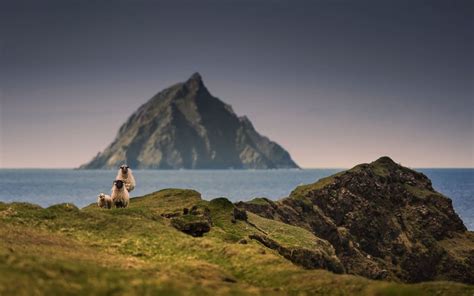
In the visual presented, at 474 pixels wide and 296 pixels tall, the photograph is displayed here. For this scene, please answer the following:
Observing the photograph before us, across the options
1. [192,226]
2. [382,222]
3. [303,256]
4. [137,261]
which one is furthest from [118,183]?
[382,222]

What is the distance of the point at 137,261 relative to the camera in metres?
34.0

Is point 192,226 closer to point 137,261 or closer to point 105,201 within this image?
point 105,201

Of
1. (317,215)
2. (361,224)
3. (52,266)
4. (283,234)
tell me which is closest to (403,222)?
(361,224)

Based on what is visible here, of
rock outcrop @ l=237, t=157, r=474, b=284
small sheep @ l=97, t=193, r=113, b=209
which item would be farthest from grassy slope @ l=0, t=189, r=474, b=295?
rock outcrop @ l=237, t=157, r=474, b=284

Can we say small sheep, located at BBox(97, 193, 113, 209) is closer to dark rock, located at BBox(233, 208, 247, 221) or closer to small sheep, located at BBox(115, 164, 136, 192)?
small sheep, located at BBox(115, 164, 136, 192)

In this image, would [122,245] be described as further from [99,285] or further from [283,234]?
[283,234]

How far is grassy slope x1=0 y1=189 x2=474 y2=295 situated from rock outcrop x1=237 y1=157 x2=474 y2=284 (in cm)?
3124

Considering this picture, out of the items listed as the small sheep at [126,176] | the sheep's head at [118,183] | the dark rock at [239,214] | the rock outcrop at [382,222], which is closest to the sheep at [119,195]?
the sheep's head at [118,183]

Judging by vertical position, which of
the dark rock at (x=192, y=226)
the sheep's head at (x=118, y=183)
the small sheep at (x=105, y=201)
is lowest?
the dark rock at (x=192, y=226)

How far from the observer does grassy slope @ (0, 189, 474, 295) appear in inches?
918

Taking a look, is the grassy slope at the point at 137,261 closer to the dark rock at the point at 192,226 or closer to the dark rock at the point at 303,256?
the dark rock at the point at 192,226

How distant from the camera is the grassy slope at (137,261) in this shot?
23328mm

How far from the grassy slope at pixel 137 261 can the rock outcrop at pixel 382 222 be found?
31.2 metres

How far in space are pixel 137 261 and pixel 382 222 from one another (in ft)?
217
